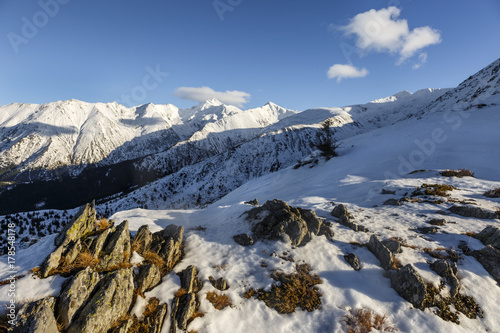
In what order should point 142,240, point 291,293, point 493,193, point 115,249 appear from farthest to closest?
1. point 493,193
2. point 142,240
3. point 115,249
4. point 291,293

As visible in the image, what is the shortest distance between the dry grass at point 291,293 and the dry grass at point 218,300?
776 mm

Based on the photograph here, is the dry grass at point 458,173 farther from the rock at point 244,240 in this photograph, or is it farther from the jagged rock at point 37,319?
the jagged rock at point 37,319

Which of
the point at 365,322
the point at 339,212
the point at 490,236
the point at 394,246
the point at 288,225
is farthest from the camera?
the point at 339,212

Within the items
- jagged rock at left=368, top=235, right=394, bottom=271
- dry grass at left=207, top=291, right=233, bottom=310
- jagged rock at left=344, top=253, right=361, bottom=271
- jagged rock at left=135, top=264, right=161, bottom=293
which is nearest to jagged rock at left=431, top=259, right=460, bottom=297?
jagged rock at left=368, top=235, right=394, bottom=271

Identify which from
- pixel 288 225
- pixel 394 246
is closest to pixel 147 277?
pixel 288 225

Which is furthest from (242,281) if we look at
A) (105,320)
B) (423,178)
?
(423,178)

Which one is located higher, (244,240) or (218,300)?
(244,240)

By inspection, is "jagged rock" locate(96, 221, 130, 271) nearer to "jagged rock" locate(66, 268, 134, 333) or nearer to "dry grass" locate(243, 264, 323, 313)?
"jagged rock" locate(66, 268, 134, 333)

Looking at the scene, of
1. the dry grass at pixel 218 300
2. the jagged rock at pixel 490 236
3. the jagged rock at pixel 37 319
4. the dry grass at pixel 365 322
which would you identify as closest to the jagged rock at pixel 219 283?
the dry grass at pixel 218 300

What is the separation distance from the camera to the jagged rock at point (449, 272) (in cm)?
808

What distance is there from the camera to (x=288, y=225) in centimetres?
1151

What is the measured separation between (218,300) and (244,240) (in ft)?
12.0

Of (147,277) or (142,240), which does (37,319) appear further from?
(142,240)

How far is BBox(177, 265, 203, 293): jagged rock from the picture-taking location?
8344 mm
